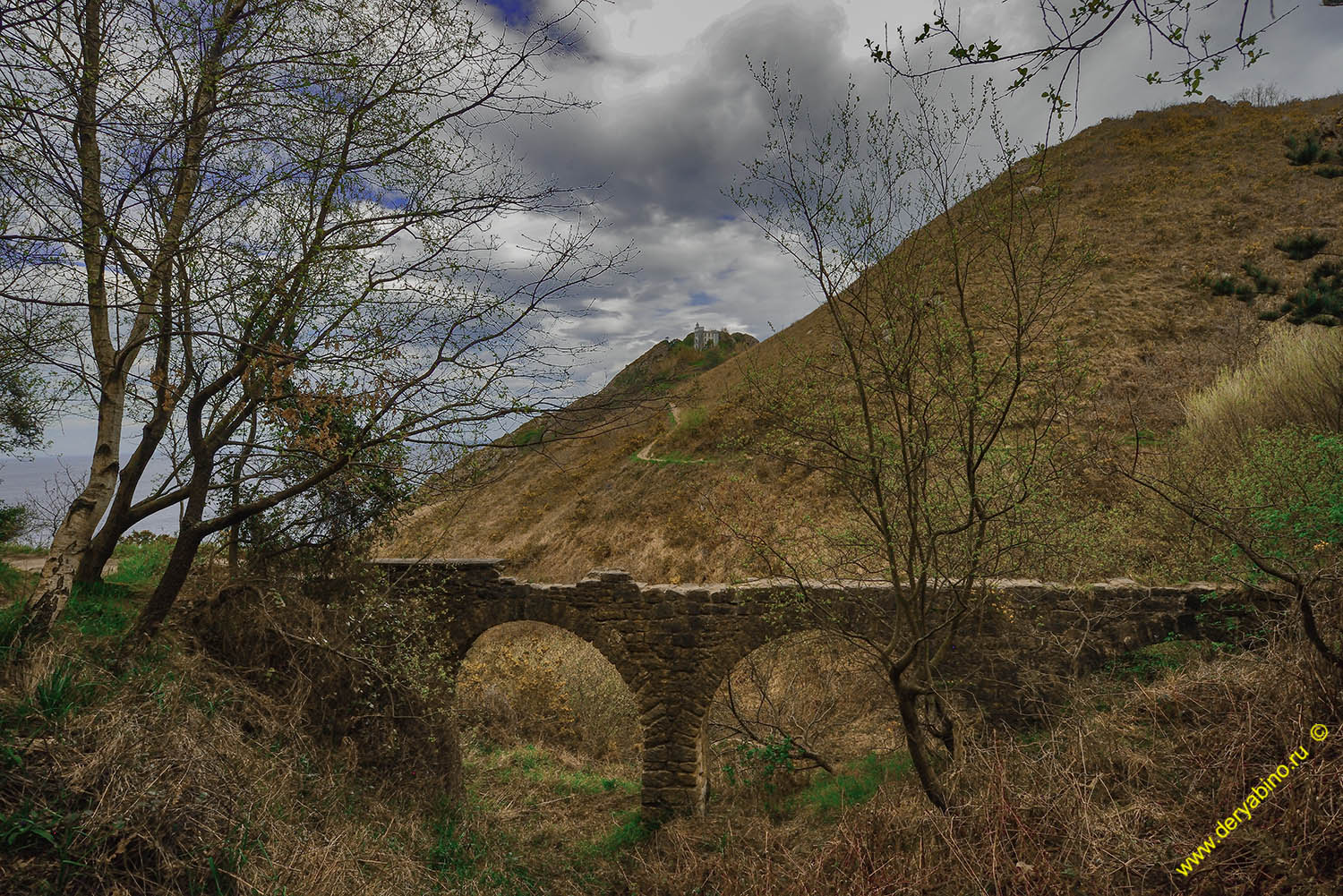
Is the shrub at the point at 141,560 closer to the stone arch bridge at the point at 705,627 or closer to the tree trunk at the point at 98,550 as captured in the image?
the tree trunk at the point at 98,550

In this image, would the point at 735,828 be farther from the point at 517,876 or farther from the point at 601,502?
the point at 601,502

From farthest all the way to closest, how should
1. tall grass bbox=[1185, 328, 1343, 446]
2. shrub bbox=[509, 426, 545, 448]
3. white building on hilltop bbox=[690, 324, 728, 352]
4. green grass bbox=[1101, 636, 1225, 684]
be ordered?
white building on hilltop bbox=[690, 324, 728, 352] → tall grass bbox=[1185, 328, 1343, 446] → green grass bbox=[1101, 636, 1225, 684] → shrub bbox=[509, 426, 545, 448]

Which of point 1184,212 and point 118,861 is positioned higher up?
point 1184,212

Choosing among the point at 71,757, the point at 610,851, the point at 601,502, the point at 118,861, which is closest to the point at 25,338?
the point at 71,757

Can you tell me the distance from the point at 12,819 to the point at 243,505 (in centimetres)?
300

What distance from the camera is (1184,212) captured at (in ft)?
89.1

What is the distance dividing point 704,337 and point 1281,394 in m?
23.4

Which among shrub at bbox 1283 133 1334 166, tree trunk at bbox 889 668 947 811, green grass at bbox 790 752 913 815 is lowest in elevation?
green grass at bbox 790 752 913 815

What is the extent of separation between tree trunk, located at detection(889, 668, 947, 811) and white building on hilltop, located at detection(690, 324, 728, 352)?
26792 millimetres

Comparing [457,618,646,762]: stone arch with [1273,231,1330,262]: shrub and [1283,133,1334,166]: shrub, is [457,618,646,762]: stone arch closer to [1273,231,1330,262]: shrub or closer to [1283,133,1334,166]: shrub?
[1273,231,1330,262]: shrub

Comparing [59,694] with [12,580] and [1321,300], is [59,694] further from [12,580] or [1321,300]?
[1321,300]

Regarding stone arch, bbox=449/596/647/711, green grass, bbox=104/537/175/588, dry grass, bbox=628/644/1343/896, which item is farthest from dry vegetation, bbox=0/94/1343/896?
stone arch, bbox=449/596/647/711

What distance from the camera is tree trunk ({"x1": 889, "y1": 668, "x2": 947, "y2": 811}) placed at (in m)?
5.05

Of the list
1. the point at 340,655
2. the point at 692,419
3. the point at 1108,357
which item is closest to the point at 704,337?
the point at 692,419
